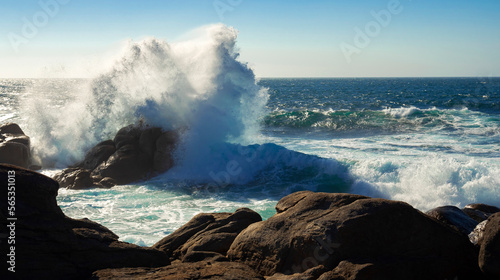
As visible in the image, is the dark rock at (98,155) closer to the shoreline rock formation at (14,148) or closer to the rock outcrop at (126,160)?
the rock outcrop at (126,160)

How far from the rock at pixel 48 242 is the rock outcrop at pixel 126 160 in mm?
7849

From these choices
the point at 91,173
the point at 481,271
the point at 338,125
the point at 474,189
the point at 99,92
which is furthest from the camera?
the point at 338,125

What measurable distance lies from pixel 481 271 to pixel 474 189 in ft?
24.0

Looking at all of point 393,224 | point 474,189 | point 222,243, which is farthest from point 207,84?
point 393,224

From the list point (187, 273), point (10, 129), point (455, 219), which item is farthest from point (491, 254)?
point (10, 129)

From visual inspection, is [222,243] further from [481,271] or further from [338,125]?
[338,125]

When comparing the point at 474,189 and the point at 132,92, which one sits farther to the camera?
the point at 132,92

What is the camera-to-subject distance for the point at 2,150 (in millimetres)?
13508

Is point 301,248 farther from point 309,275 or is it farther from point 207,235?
point 207,235

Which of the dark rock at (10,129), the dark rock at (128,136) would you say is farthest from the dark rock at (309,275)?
the dark rock at (10,129)

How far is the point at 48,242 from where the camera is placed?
4312mm

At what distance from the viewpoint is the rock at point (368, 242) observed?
168 inches

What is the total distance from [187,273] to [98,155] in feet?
33.8

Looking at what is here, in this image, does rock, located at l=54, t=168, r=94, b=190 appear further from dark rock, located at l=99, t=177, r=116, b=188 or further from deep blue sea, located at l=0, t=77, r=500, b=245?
deep blue sea, located at l=0, t=77, r=500, b=245
